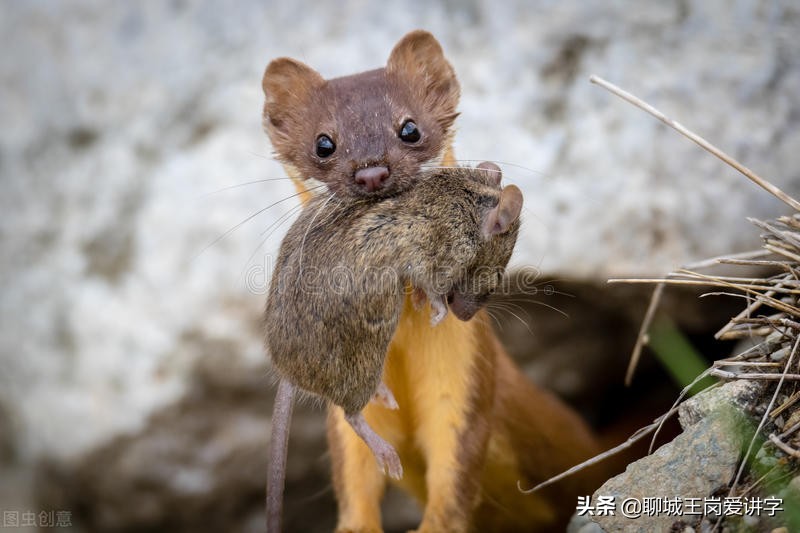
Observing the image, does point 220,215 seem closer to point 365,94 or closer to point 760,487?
point 365,94

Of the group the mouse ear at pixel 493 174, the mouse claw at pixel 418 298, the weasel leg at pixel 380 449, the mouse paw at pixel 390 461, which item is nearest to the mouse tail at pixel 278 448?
the weasel leg at pixel 380 449

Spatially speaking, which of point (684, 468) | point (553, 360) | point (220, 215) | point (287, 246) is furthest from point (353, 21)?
point (684, 468)

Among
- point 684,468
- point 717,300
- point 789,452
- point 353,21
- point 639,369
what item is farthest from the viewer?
point 639,369

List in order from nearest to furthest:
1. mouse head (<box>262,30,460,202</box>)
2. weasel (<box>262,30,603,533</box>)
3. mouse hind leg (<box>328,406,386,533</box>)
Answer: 1. mouse head (<box>262,30,460,202</box>)
2. weasel (<box>262,30,603,533</box>)
3. mouse hind leg (<box>328,406,386,533</box>)

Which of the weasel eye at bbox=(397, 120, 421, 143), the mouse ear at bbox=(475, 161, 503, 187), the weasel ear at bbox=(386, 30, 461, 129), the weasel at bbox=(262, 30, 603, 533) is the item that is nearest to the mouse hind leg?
the weasel at bbox=(262, 30, 603, 533)

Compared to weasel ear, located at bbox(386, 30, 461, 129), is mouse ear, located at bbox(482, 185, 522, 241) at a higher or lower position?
lower

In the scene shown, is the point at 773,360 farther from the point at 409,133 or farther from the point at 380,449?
the point at 409,133

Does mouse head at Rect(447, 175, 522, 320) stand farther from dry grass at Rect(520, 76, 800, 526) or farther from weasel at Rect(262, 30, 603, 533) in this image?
dry grass at Rect(520, 76, 800, 526)

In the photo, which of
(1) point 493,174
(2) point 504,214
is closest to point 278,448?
(2) point 504,214
